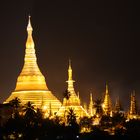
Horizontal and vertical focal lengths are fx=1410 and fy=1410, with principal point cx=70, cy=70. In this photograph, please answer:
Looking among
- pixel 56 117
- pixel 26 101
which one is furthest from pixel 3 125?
pixel 26 101

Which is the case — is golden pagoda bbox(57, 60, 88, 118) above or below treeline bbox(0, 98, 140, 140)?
above

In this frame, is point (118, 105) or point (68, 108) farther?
point (118, 105)

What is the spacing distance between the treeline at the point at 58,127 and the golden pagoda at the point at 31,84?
1199 cm

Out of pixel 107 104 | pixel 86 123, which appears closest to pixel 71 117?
pixel 86 123

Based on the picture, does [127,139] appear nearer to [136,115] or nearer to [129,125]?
[129,125]

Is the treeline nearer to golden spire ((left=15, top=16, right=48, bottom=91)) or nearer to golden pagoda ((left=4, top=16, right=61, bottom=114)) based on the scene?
golden pagoda ((left=4, top=16, right=61, bottom=114))

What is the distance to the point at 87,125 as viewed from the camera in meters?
123

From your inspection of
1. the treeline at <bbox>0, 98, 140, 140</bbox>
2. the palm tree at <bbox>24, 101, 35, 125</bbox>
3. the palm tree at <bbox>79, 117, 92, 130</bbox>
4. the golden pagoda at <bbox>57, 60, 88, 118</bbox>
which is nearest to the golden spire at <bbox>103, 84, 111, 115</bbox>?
the golden pagoda at <bbox>57, 60, 88, 118</bbox>

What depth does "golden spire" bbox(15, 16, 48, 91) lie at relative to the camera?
5507 inches

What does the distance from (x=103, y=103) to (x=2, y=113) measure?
21137mm

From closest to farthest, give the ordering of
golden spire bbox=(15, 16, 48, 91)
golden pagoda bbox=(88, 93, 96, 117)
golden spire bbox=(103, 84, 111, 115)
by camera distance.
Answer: golden spire bbox=(103, 84, 111, 115) < golden spire bbox=(15, 16, 48, 91) < golden pagoda bbox=(88, 93, 96, 117)

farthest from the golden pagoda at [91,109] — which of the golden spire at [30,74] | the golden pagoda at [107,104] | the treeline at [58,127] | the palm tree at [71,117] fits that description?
the treeline at [58,127]

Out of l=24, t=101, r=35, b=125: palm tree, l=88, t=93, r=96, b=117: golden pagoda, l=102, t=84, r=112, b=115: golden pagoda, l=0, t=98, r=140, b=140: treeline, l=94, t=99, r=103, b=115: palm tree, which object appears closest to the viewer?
l=0, t=98, r=140, b=140: treeline

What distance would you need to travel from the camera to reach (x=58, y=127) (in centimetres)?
10994
